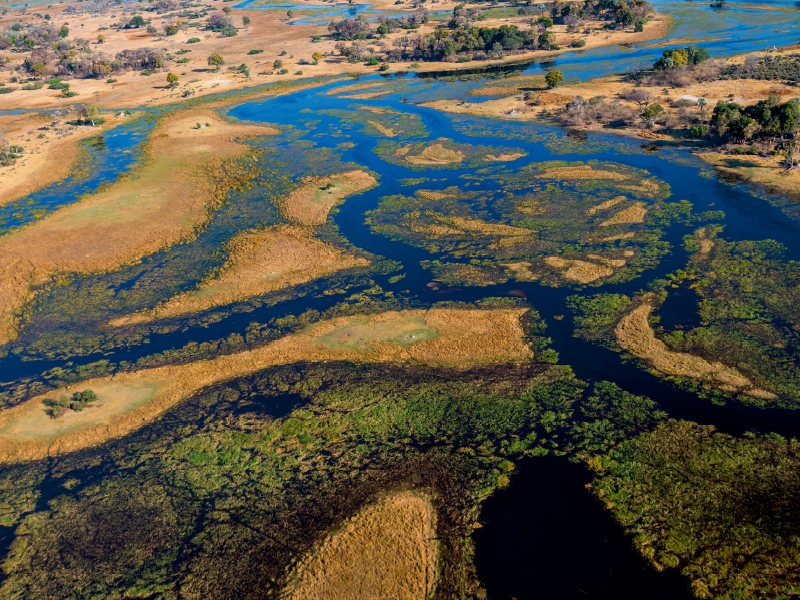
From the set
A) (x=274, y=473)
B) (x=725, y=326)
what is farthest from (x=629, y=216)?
(x=274, y=473)

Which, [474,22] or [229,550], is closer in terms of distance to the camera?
[229,550]

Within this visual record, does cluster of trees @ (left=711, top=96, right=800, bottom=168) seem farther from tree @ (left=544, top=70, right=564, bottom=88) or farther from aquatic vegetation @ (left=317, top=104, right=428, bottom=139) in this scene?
aquatic vegetation @ (left=317, top=104, right=428, bottom=139)

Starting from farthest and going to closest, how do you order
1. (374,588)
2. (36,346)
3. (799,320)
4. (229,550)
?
1. (36,346)
2. (799,320)
3. (229,550)
4. (374,588)

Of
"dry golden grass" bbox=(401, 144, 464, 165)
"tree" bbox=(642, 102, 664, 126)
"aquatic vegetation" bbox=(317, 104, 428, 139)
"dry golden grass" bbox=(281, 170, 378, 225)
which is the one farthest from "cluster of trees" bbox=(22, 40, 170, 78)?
"tree" bbox=(642, 102, 664, 126)

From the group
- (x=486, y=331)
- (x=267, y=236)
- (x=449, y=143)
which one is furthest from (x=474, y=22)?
(x=486, y=331)

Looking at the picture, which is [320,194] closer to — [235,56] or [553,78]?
[553,78]

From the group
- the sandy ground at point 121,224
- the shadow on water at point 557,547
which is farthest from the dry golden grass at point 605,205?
the sandy ground at point 121,224

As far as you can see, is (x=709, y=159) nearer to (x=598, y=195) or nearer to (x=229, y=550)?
(x=598, y=195)
